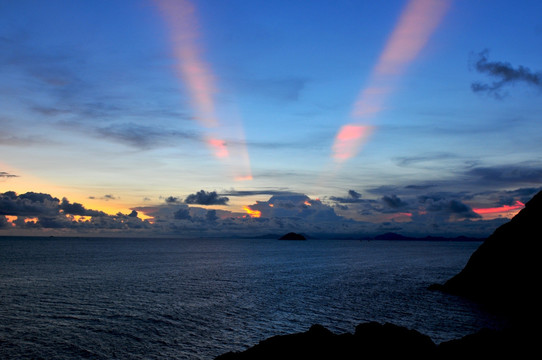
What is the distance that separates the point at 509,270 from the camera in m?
66.9

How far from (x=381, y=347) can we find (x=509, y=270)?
2023 inches

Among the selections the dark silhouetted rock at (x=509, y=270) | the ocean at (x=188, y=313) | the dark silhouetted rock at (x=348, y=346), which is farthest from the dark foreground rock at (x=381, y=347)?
the dark silhouetted rock at (x=509, y=270)

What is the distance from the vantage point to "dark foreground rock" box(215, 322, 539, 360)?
2780 cm

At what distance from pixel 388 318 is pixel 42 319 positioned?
45.6m

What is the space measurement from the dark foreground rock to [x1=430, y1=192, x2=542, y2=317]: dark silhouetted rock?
3329cm

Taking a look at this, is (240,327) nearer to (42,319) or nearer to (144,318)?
(144,318)

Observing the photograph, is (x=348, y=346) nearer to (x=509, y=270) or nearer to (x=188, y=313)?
(x=188, y=313)

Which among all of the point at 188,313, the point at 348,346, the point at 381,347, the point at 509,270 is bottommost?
the point at 188,313

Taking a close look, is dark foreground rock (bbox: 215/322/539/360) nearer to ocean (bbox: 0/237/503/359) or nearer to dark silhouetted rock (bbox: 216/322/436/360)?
dark silhouetted rock (bbox: 216/322/436/360)

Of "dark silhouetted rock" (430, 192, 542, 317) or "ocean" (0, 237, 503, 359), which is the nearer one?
"ocean" (0, 237, 503, 359)

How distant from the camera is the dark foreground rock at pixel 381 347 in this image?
27797 mm

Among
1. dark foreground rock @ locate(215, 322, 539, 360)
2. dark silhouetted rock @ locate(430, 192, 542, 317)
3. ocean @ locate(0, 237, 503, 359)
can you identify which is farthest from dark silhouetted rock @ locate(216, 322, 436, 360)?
dark silhouetted rock @ locate(430, 192, 542, 317)

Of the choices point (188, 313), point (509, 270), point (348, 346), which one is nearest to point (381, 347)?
point (348, 346)

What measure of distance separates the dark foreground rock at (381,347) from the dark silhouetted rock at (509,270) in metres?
33.3
